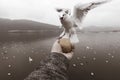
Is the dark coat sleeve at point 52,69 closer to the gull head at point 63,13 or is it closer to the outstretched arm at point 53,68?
the outstretched arm at point 53,68

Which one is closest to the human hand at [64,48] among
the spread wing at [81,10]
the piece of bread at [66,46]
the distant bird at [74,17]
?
the piece of bread at [66,46]

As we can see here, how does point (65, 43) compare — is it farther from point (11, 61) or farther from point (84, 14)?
point (11, 61)

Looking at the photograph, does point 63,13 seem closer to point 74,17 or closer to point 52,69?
point 74,17

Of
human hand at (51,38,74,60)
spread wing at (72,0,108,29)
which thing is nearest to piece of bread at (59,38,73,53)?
human hand at (51,38,74,60)

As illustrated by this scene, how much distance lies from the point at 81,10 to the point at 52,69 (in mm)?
652

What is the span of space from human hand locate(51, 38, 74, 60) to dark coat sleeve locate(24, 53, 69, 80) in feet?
0.22

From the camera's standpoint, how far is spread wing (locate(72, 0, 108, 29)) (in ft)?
4.75

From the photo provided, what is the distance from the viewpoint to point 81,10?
1.58 metres

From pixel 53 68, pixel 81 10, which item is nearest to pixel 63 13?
pixel 81 10

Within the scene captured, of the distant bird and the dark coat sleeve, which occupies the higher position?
the distant bird

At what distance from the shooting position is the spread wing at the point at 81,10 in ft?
4.75

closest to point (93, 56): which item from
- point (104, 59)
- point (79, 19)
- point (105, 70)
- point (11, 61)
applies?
point (104, 59)

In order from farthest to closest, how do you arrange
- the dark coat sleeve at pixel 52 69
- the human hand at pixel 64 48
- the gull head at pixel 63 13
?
the gull head at pixel 63 13 → the human hand at pixel 64 48 → the dark coat sleeve at pixel 52 69

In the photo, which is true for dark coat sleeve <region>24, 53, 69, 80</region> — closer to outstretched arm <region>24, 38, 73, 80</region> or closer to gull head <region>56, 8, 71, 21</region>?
outstretched arm <region>24, 38, 73, 80</region>
